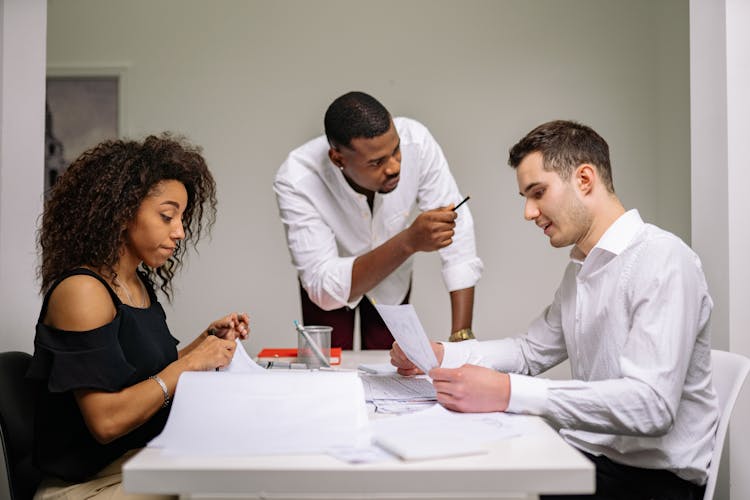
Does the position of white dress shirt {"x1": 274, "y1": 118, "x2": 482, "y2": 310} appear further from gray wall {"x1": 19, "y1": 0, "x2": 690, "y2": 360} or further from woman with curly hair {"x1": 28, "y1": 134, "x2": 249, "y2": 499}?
gray wall {"x1": 19, "y1": 0, "x2": 690, "y2": 360}

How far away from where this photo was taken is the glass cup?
2101 millimetres

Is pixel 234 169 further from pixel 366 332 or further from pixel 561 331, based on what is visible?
pixel 561 331

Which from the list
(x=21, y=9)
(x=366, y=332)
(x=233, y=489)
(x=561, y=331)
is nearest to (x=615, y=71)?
(x=366, y=332)

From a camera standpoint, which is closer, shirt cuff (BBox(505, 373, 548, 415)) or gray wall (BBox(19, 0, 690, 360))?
→ shirt cuff (BBox(505, 373, 548, 415))

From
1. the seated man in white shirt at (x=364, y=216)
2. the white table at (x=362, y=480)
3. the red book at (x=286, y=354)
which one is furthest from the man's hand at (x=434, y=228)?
the white table at (x=362, y=480)

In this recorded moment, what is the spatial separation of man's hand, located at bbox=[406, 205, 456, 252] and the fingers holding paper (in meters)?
0.96

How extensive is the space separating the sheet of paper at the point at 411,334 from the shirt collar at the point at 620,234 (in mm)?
456

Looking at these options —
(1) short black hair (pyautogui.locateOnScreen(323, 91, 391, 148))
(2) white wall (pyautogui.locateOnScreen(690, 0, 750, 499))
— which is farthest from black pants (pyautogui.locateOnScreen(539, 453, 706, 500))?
(1) short black hair (pyautogui.locateOnScreen(323, 91, 391, 148))

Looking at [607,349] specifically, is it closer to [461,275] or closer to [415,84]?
[461,275]

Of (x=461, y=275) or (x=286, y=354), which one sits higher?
(x=461, y=275)

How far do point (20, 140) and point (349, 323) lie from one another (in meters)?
1.40

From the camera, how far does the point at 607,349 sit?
1670 mm

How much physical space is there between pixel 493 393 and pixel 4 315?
147 cm

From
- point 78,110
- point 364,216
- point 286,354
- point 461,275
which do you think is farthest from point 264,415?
point 78,110
